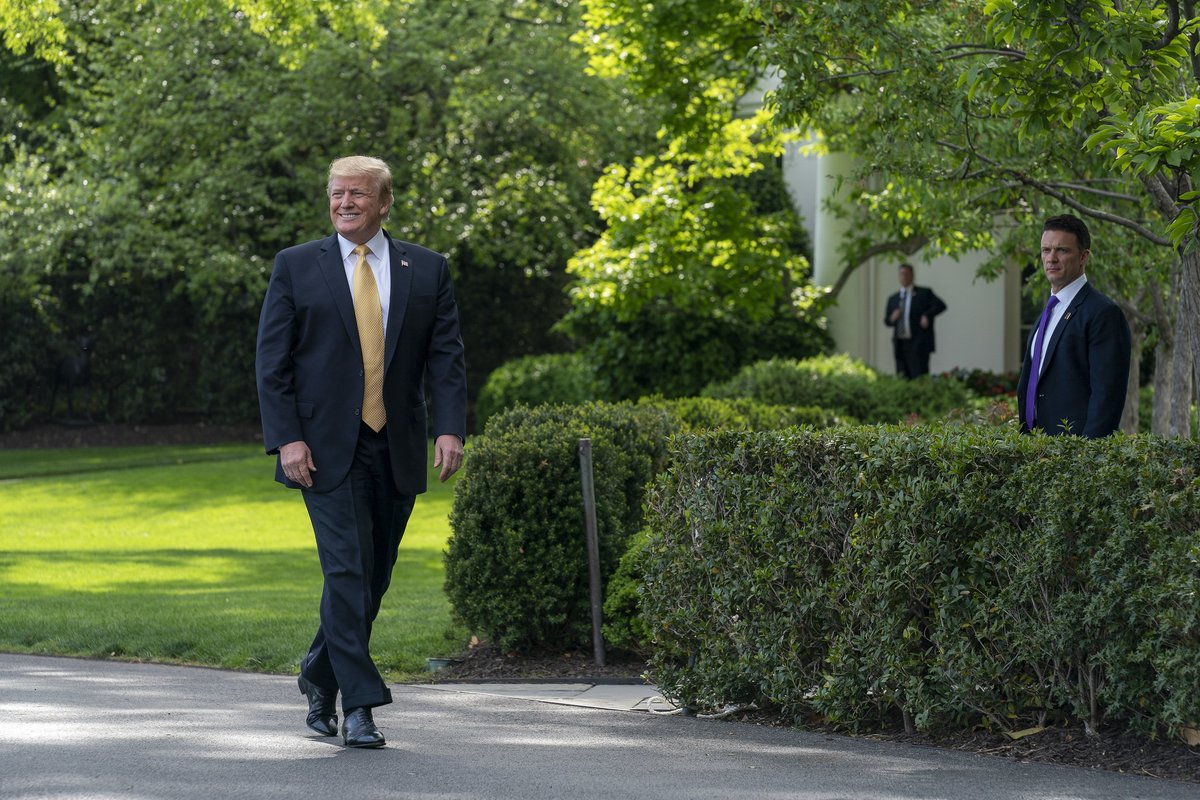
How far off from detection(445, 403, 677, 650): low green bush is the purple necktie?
6.79 feet

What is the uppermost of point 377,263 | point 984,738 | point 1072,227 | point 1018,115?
point 1018,115

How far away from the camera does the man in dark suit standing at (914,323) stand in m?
19.8

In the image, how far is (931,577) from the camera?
6.04m

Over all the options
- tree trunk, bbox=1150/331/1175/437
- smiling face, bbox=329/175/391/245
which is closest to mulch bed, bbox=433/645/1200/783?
smiling face, bbox=329/175/391/245

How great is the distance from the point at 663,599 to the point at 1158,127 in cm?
280

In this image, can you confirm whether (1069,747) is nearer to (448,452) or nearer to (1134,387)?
(448,452)

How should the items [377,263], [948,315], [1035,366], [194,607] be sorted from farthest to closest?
[948,315], [194,607], [1035,366], [377,263]

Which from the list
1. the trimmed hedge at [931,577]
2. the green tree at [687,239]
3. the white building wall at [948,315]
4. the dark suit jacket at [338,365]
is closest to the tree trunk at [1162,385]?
the green tree at [687,239]

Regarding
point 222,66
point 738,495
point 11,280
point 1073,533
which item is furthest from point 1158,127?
point 11,280

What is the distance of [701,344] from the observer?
69.8 feet

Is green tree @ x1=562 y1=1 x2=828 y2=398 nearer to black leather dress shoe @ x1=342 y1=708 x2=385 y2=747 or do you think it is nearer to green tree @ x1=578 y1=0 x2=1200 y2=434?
green tree @ x1=578 y1=0 x2=1200 y2=434

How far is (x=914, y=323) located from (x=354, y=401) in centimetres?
1457

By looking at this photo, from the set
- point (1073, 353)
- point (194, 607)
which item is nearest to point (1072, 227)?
point (1073, 353)

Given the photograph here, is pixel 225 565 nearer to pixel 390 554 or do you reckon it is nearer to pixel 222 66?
pixel 390 554
